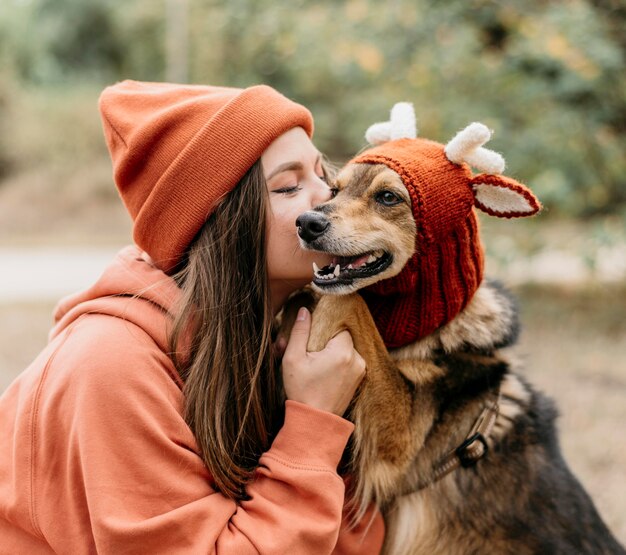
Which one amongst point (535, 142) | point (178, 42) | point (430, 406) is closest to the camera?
point (430, 406)

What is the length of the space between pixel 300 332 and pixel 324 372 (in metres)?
0.18

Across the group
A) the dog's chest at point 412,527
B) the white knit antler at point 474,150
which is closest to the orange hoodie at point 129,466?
the dog's chest at point 412,527

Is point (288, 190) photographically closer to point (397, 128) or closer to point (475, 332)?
point (397, 128)

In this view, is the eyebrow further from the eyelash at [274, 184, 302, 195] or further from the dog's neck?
the dog's neck

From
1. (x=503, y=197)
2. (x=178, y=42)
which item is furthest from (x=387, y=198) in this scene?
(x=178, y=42)

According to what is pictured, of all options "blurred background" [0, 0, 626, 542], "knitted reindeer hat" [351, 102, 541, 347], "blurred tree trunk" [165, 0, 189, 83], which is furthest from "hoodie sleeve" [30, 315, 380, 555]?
"blurred tree trunk" [165, 0, 189, 83]

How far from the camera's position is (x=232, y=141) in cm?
190

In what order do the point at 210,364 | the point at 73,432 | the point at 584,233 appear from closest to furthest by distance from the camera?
the point at 73,432
the point at 210,364
the point at 584,233

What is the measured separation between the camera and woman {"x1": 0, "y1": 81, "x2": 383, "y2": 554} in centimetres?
161

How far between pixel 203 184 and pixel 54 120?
53.2 ft

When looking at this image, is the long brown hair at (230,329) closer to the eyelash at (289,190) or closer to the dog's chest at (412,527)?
the eyelash at (289,190)

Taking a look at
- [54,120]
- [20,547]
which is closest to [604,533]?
[20,547]

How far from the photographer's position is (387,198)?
7.21 feet

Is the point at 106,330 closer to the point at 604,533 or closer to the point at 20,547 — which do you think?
the point at 20,547
